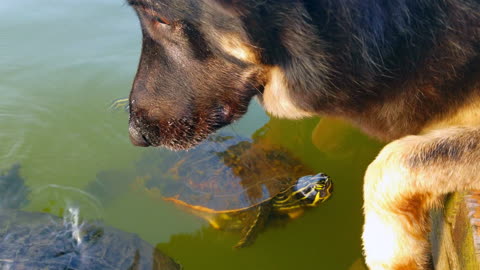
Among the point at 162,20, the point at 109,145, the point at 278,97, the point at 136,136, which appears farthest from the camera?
the point at 109,145

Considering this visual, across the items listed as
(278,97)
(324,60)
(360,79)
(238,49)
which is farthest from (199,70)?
(360,79)

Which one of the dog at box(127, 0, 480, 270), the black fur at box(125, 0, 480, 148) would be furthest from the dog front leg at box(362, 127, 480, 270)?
the black fur at box(125, 0, 480, 148)

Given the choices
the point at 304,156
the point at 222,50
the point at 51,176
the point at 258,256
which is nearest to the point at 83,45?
the point at 51,176

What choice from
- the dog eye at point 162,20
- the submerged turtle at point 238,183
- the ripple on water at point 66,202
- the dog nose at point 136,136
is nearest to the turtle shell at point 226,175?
the submerged turtle at point 238,183

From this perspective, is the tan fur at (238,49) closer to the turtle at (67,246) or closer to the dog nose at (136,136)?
the dog nose at (136,136)

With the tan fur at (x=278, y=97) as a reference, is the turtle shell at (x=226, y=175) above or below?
below

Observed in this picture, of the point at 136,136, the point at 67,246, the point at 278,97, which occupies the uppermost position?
the point at 278,97

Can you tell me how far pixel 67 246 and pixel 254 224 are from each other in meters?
1.50

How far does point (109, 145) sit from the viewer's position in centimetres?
424

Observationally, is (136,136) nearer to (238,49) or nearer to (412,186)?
(238,49)

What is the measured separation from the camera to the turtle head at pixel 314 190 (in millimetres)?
3646

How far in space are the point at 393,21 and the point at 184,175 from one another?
9.09 feet

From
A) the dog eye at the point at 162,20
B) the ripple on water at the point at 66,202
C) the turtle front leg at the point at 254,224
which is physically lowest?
the ripple on water at the point at 66,202

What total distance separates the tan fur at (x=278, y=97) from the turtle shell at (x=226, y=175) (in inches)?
64.5
